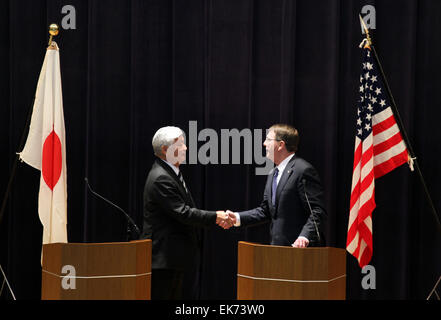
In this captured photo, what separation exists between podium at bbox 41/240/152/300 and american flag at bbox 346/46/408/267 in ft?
6.35

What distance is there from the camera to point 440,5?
17.4 feet

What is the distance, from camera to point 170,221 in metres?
4.31

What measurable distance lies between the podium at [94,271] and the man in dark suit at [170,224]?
19.7 inches

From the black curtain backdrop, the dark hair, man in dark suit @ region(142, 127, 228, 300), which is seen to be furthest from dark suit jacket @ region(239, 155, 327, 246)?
the black curtain backdrop

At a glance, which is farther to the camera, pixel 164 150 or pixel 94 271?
pixel 164 150

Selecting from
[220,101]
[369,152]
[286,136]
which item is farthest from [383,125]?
[220,101]

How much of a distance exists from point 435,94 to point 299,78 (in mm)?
1208

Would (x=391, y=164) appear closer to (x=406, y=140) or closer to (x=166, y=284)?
(x=406, y=140)

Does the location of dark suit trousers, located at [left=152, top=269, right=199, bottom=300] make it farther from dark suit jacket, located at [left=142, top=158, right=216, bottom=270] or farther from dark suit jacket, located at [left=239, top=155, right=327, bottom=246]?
dark suit jacket, located at [left=239, top=155, right=327, bottom=246]

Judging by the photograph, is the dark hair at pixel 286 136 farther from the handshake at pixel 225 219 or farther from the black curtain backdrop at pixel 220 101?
the black curtain backdrop at pixel 220 101

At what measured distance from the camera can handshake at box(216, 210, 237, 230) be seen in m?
4.55

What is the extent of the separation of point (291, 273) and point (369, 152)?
1.67 meters

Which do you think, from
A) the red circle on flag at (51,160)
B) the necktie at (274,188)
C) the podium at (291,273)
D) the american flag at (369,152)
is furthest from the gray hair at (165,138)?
the american flag at (369,152)

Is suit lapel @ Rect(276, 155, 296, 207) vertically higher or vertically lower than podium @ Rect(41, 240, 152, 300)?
higher
